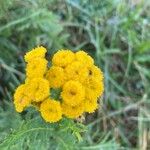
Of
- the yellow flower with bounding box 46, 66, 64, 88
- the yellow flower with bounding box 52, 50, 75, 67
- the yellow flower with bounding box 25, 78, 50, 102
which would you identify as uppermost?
the yellow flower with bounding box 52, 50, 75, 67

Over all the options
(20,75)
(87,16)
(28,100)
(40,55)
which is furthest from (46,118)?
(87,16)

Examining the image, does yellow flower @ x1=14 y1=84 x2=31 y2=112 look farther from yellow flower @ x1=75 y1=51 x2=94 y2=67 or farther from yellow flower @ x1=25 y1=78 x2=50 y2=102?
yellow flower @ x1=75 y1=51 x2=94 y2=67

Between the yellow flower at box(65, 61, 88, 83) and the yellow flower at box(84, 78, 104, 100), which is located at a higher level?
the yellow flower at box(65, 61, 88, 83)

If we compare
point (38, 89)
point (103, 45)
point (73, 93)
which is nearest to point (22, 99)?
point (38, 89)

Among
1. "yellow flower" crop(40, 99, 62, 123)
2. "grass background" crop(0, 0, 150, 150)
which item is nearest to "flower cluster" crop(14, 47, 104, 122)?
"yellow flower" crop(40, 99, 62, 123)

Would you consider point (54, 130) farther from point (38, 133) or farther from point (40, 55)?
point (40, 55)

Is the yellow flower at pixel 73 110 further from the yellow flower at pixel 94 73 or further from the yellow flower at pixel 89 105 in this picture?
the yellow flower at pixel 94 73

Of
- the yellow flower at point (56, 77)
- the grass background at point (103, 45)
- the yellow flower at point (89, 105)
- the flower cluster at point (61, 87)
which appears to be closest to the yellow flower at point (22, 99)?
the flower cluster at point (61, 87)
